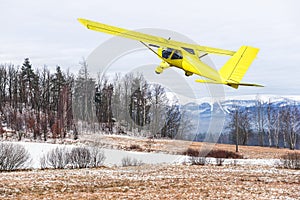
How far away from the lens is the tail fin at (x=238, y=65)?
18.8ft

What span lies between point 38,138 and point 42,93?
1529 cm

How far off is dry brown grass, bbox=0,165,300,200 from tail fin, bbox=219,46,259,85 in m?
9.73

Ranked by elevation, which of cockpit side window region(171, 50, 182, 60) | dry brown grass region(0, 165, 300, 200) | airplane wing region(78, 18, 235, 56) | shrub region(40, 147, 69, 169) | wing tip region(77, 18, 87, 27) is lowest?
dry brown grass region(0, 165, 300, 200)

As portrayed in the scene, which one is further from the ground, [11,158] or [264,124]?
[264,124]

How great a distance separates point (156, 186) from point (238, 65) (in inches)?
500

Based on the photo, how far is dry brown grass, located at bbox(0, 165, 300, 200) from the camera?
50.9 ft

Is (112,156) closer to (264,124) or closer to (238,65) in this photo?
(238,65)

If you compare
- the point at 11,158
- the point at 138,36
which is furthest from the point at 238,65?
the point at 11,158

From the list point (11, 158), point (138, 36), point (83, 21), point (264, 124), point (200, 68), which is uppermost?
point (264, 124)

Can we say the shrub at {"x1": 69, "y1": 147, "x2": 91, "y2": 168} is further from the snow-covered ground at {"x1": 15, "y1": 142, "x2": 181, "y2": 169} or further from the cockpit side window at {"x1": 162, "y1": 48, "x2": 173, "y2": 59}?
the cockpit side window at {"x1": 162, "y1": 48, "x2": 173, "y2": 59}

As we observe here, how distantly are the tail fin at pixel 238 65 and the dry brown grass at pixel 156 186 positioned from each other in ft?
31.9

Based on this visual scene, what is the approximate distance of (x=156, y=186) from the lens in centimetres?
1800

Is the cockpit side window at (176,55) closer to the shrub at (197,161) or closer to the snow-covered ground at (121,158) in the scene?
the snow-covered ground at (121,158)

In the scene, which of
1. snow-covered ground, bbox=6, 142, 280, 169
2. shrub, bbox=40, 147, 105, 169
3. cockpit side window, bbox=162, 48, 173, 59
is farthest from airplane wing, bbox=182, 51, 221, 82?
shrub, bbox=40, 147, 105, 169
